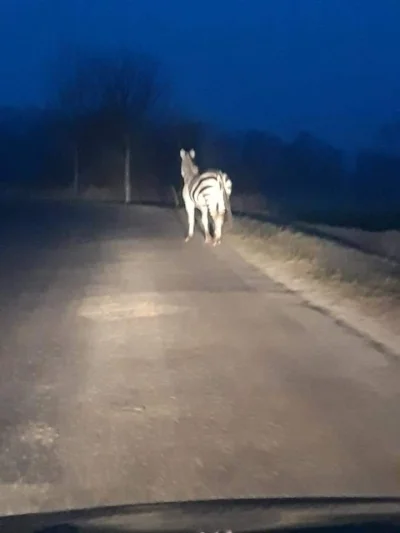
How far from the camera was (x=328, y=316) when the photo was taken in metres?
13.8

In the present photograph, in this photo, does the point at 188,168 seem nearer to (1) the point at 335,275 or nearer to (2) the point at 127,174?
(1) the point at 335,275

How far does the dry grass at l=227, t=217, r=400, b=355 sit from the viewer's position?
13305 mm

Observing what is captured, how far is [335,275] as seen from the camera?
17.5 m

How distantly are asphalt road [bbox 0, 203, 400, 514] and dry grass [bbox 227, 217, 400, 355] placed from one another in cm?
49

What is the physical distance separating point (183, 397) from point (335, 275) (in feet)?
29.4

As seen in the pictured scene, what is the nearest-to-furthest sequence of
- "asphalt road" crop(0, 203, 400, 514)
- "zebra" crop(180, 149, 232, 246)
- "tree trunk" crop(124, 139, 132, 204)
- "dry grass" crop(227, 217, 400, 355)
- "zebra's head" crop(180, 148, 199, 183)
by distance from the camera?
"asphalt road" crop(0, 203, 400, 514), "dry grass" crop(227, 217, 400, 355), "zebra" crop(180, 149, 232, 246), "zebra's head" crop(180, 148, 199, 183), "tree trunk" crop(124, 139, 132, 204)

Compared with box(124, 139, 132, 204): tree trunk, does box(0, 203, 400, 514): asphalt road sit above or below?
above

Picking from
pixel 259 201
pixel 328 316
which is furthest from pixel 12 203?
pixel 328 316

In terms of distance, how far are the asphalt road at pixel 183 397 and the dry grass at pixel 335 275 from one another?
488 mm

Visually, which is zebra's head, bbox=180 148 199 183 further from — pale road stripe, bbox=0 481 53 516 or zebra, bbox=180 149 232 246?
pale road stripe, bbox=0 481 53 516

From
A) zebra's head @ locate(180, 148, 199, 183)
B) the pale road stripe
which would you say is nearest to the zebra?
zebra's head @ locate(180, 148, 199, 183)

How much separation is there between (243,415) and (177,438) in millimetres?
827

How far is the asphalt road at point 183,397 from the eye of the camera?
6.59 m

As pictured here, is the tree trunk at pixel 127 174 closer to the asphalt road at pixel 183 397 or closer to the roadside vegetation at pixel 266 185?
the roadside vegetation at pixel 266 185
